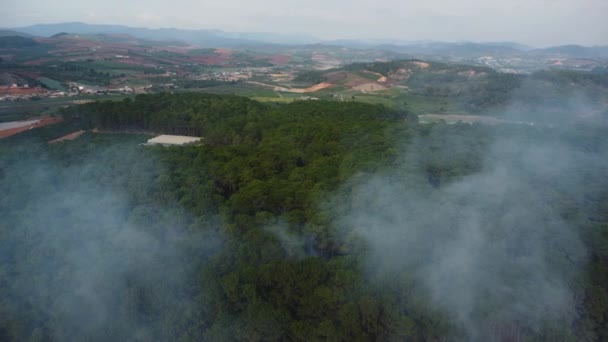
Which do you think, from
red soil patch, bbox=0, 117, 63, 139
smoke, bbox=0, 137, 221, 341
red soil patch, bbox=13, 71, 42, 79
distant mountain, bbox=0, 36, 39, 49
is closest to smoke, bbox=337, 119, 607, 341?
smoke, bbox=0, 137, 221, 341

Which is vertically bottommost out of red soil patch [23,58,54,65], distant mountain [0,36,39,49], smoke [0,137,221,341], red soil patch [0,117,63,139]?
red soil patch [0,117,63,139]

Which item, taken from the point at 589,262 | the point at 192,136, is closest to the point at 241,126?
the point at 192,136

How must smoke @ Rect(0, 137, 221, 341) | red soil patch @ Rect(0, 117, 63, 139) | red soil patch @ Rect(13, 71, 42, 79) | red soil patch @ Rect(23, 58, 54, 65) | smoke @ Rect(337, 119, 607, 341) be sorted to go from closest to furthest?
smoke @ Rect(337, 119, 607, 341) → smoke @ Rect(0, 137, 221, 341) → red soil patch @ Rect(0, 117, 63, 139) → red soil patch @ Rect(13, 71, 42, 79) → red soil patch @ Rect(23, 58, 54, 65)

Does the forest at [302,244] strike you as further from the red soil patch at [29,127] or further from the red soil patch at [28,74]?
the red soil patch at [28,74]

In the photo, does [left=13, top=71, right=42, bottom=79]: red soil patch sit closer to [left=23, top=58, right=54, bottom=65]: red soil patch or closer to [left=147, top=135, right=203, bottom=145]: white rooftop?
[left=23, top=58, right=54, bottom=65]: red soil patch

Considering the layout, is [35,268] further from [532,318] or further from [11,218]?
[532,318]

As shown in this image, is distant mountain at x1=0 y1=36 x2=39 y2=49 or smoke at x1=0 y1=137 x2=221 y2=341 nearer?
smoke at x1=0 y1=137 x2=221 y2=341

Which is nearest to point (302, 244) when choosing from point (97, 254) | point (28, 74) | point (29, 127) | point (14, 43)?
point (97, 254)

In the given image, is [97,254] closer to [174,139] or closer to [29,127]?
[174,139]
